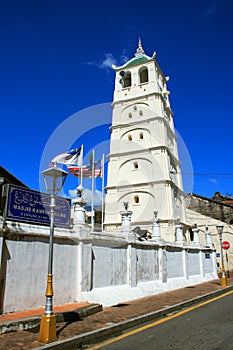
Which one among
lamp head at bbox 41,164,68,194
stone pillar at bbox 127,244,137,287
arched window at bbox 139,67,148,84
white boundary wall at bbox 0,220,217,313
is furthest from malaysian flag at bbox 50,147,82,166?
arched window at bbox 139,67,148,84

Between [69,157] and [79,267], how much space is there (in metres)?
11.1

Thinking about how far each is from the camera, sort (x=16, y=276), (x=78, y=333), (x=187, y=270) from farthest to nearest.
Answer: (x=187, y=270) → (x=16, y=276) → (x=78, y=333)

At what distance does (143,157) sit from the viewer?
3120 centimetres

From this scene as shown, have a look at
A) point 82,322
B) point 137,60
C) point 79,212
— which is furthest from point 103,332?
point 137,60

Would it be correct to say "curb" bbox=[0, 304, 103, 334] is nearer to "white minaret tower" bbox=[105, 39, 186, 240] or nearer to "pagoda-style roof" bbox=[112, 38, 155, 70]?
"white minaret tower" bbox=[105, 39, 186, 240]

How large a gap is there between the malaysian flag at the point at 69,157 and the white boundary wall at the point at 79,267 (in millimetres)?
8529

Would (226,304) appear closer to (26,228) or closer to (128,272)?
(128,272)

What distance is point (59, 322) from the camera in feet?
23.6

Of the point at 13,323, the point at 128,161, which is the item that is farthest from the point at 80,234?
the point at 128,161

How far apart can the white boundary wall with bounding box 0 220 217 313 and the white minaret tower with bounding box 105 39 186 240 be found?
12895mm

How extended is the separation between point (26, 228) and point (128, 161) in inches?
953

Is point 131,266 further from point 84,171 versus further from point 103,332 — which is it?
point 84,171

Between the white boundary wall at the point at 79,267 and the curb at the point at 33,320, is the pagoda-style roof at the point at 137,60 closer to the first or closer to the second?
the white boundary wall at the point at 79,267

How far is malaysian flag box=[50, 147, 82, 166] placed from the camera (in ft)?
63.2
